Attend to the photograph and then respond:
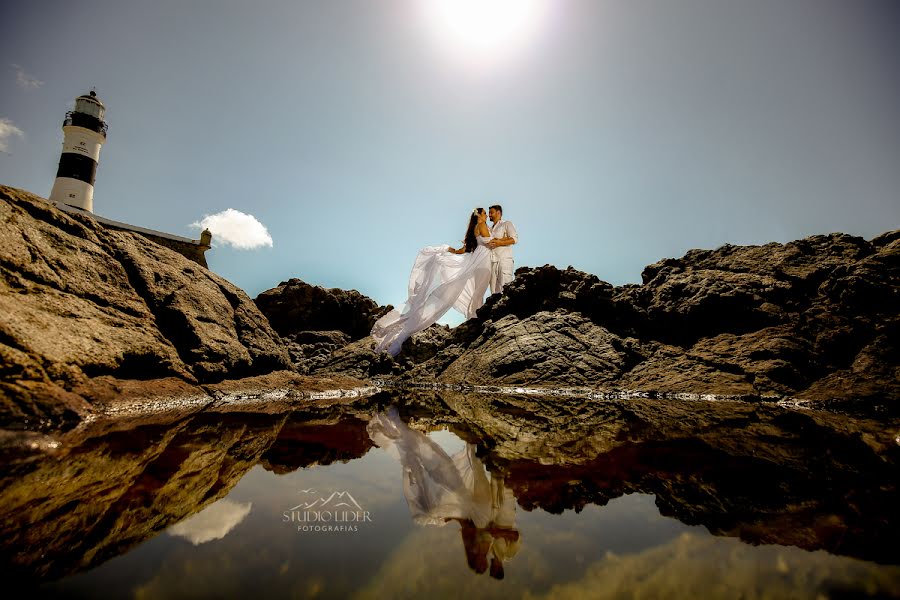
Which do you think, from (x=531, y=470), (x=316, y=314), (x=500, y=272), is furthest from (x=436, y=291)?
(x=531, y=470)

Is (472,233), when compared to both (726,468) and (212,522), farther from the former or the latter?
(212,522)

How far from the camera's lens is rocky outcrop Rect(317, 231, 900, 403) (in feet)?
18.3

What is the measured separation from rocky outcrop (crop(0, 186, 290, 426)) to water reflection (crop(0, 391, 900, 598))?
66 centimetres

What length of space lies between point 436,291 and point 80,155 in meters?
28.2

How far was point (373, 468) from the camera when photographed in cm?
220

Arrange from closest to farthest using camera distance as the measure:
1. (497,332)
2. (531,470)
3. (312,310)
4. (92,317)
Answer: (531,470) → (92,317) → (497,332) → (312,310)

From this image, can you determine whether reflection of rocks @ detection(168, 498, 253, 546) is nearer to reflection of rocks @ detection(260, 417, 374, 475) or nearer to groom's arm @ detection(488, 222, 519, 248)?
reflection of rocks @ detection(260, 417, 374, 475)

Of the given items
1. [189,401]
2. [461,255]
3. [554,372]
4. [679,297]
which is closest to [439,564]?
[189,401]

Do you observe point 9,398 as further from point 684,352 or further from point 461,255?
point 461,255

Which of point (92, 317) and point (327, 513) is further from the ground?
point (92, 317)

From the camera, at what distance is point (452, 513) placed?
5.29 feet

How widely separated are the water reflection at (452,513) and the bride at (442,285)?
841cm

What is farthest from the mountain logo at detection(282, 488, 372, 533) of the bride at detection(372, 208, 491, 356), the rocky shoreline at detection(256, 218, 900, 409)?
the bride at detection(372, 208, 491, 356)

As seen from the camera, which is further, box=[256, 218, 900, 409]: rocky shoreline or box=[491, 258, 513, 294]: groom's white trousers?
box=[491, 258, 513, 294]: groom's white trousers
